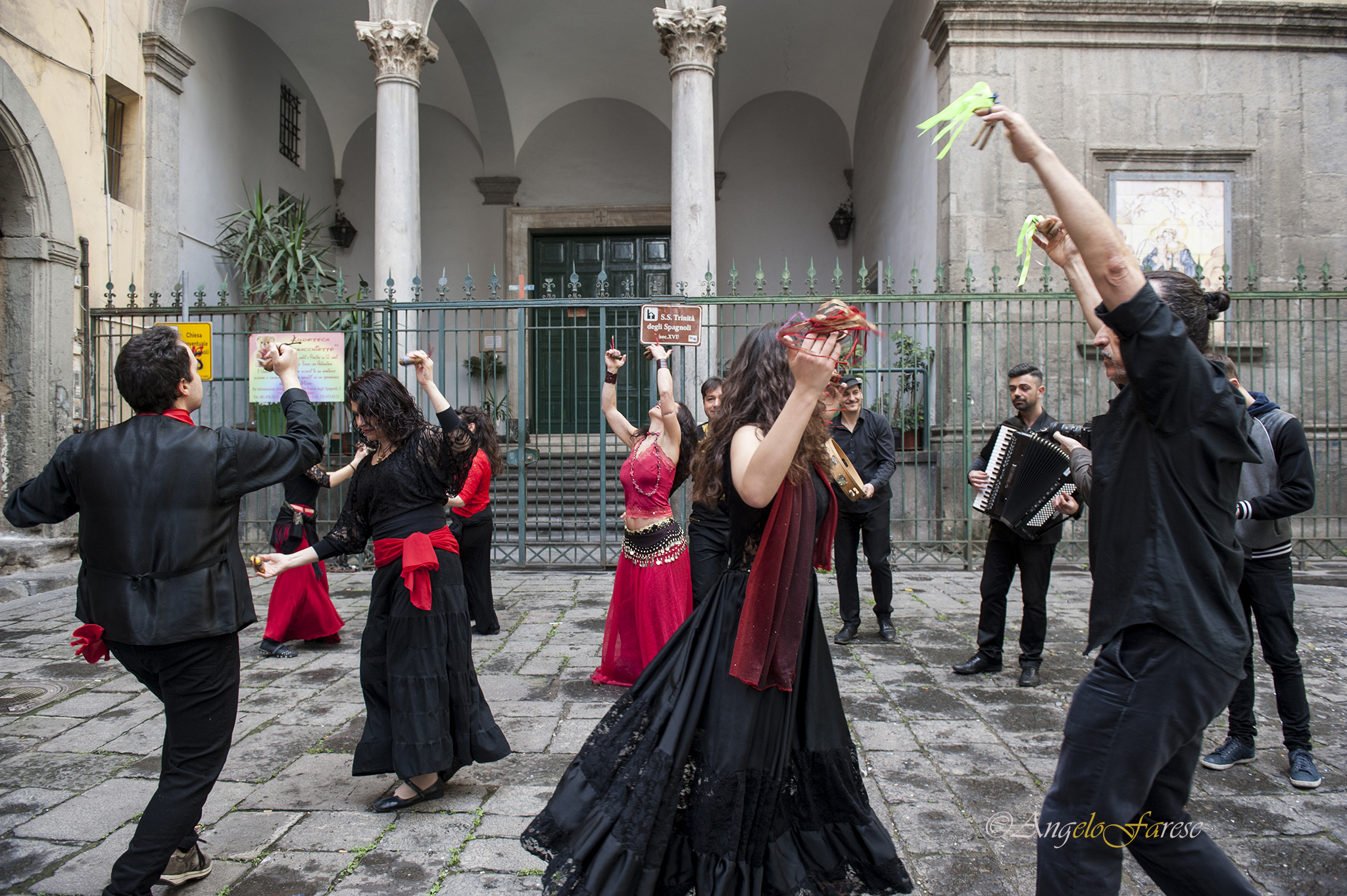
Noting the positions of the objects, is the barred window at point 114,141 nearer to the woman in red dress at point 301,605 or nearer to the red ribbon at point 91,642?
the woman in red dress at point 301,605

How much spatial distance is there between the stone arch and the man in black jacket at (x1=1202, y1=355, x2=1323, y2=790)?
9.91m

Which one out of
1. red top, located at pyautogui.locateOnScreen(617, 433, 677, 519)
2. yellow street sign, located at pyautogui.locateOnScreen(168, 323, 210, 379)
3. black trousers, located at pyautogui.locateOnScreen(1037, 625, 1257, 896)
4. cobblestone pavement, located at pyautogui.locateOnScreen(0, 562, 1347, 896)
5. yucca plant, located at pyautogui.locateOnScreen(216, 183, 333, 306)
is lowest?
cobblestone pavement, located at pyautogui.locateOnScreen(0, 562, 1347, 896)

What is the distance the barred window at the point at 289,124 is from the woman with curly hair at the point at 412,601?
11.3 m

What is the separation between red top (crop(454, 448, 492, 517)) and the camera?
549 centimetres

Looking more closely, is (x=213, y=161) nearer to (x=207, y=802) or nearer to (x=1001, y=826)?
(x=207, y=802)

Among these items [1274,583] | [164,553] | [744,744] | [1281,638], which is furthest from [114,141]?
[1281,638]

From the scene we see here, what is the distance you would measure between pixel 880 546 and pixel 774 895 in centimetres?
388

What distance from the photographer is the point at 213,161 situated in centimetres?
1083

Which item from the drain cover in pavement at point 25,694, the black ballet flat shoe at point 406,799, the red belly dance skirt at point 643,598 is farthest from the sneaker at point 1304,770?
the drain cover in pavement at point 25,694

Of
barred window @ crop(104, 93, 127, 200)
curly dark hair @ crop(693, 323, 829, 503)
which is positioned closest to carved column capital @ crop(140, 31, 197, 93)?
barred window @ crop(104, 93, 127, 200)

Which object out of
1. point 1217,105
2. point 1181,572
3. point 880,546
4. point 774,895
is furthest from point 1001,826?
point 1217,105

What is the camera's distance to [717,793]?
203cm

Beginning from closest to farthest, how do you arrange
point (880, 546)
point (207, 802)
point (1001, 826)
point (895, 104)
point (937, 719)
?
1. point (1001, 826)
2. point (207, 802)
3. point (937, 719)
4. point (880, 546)
5. point (895, 104)

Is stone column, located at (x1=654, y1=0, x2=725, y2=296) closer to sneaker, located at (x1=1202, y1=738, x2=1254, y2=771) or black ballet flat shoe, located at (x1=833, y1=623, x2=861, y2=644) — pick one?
black ballet flat shoe, located at (x1=833, y1=623, x2=861, y2=644)
